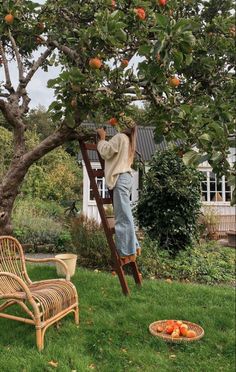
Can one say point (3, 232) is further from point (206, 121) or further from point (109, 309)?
point (206, 121)

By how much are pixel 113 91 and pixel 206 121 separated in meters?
1.21

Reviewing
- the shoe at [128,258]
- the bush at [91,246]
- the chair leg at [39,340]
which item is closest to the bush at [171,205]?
the bush at [91,246]

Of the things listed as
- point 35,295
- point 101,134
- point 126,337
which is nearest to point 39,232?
point 101,134

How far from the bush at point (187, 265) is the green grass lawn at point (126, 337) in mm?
1517

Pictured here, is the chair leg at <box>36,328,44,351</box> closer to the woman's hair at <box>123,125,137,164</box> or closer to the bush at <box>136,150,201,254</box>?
the woman's hair at <box>123,125,137,164</box>

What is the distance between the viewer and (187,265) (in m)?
8.12

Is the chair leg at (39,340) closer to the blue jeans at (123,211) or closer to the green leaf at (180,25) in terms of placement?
the blue jeans at (123,211)

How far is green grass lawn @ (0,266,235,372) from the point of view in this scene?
3715 mm

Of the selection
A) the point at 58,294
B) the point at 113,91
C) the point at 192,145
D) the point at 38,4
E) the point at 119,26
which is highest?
the point at 38,4

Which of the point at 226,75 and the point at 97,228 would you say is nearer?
the point at 226,75

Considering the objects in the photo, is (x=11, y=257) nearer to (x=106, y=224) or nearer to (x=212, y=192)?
(x=106, y=224)

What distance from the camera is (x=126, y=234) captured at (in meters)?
5.29

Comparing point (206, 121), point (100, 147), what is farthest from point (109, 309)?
point (206, 121)

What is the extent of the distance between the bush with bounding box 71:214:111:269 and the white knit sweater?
9.14ft
